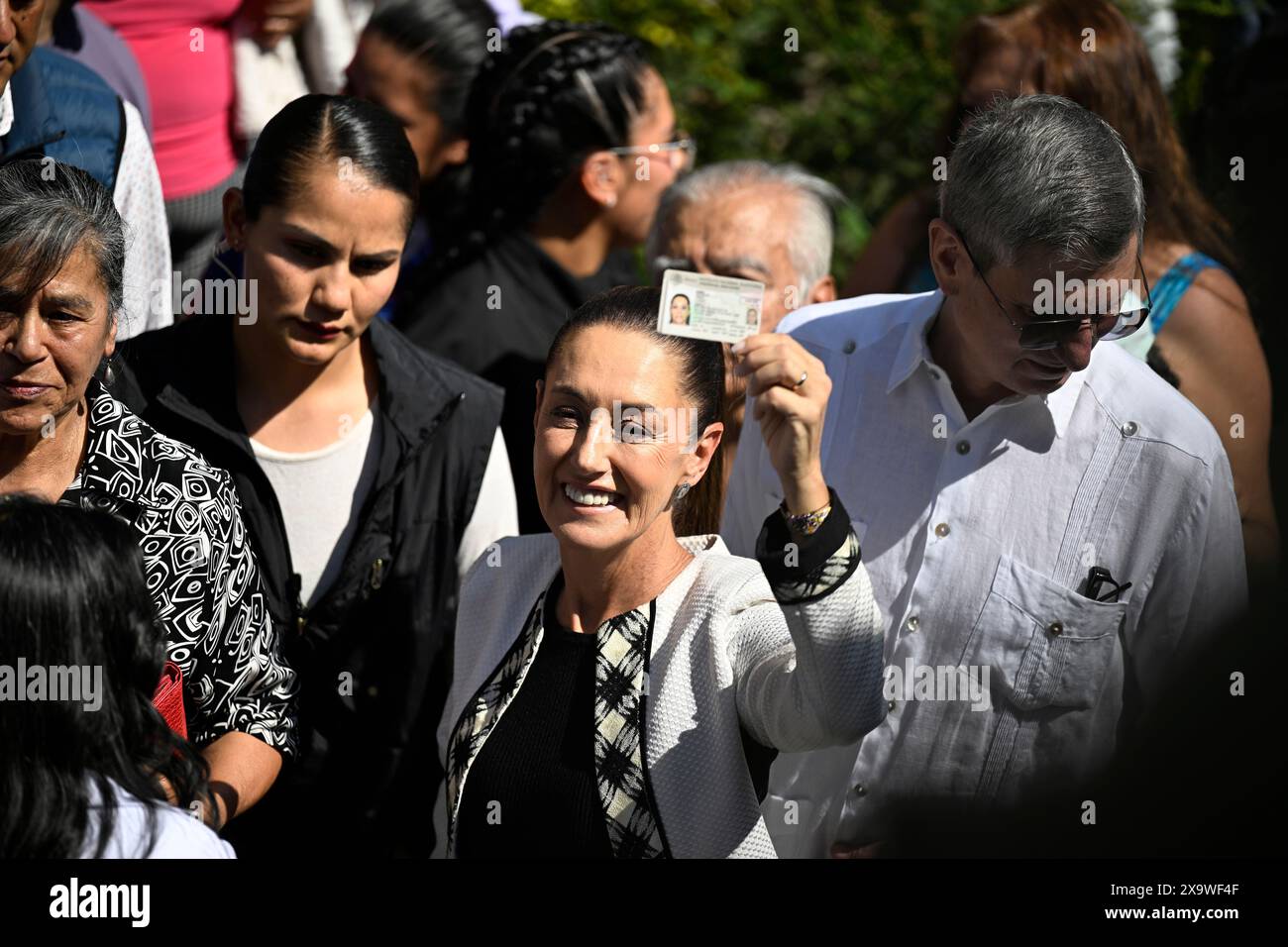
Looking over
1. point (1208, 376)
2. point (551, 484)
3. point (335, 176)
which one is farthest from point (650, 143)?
point (551, 484)

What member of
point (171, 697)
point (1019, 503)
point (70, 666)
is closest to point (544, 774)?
point (171, 697)

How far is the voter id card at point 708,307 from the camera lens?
2531 mm

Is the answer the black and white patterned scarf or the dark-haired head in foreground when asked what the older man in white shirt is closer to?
the black and white patterned scarf

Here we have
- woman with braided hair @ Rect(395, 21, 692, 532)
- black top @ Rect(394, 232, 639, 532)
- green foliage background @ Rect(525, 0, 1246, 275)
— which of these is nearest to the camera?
black top @ Rect(394, 232, 639, 532)

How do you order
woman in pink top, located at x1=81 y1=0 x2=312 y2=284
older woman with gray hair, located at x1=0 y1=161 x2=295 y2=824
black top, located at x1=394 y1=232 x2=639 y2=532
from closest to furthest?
1. older woman with gray hair, located at x1=0 y1=161 x2=295 y2=824
2. black top, located at x1=394 y1=232 x2=639 y2=532
3. woman in pink top, located at x1=81 y1=0 x2=312 y2=284

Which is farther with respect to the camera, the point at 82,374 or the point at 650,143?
the point at 650,143

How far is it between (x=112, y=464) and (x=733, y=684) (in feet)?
3.92

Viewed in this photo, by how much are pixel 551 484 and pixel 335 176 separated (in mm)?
934

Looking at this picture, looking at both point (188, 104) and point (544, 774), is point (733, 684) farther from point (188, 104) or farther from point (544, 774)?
point (188, 104)

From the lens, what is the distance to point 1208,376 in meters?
3.47

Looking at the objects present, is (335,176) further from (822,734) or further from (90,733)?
(822,734)

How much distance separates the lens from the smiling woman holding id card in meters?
2.31

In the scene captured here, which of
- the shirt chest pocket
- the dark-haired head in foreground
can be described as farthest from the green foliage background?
the dark-haired head in foreground

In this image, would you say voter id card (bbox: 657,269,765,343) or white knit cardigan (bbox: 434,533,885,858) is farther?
voter id card (bbox: 657,269,765,343)
